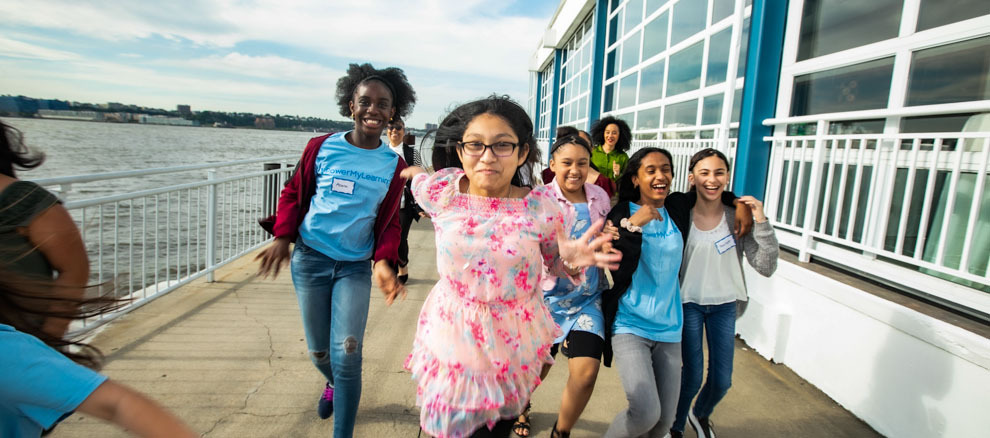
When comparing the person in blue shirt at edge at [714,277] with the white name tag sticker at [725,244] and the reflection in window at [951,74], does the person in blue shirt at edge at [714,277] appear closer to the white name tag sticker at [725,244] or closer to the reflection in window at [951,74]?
the white name tag sticker at [725,244]

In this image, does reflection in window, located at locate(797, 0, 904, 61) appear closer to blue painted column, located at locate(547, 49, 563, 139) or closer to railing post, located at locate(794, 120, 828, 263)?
railing post, located at locate(794, 120, 828, 263)

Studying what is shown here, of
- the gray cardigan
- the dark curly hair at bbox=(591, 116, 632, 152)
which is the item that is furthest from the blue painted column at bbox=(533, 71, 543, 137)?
the gray cardigan

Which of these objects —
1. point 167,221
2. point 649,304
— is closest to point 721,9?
point 649,304

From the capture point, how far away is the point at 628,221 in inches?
98.8

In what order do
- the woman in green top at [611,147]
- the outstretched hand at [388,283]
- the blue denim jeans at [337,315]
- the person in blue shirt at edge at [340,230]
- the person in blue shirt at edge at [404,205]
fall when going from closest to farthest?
the outstretched hand at [388,283], the blue denim jeans at [337,315], the person in blue shirt at edge at [340,230], the person in blue shirt at edge at [404,205], the woman in green top at [611,147]

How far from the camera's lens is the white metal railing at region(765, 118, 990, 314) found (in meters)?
2.68

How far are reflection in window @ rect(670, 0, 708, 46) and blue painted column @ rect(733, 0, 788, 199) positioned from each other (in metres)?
2.13

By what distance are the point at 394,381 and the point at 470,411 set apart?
5.61ft

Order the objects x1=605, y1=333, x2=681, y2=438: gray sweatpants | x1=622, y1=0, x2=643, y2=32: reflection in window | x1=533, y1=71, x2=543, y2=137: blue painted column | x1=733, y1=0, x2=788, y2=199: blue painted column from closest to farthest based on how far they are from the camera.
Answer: x1=605, y1=333, x2=681, y2=438: gray sweatpants < x1=733, y1=0, x2=788, y2=199: blue painted column < x1=622, y1=0, x2=643, y2=32: reflection in window < x1=533, y1=71, x2=543, y2=137: blue painted column

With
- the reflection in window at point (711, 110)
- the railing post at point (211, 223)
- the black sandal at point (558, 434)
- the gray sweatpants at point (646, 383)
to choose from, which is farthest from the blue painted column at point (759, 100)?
the railing post at point (211, 223)

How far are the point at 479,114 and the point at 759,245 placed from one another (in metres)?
1.76

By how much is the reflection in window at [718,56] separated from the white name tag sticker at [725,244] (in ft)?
12.6

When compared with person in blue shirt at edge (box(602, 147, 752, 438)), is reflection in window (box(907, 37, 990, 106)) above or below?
above

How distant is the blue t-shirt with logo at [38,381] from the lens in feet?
3.14
